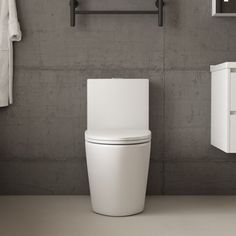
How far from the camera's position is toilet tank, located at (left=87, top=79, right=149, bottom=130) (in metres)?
3.00

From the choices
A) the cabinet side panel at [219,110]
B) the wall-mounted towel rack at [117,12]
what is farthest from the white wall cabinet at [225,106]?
the wall-mounted towel rack at [117,12]

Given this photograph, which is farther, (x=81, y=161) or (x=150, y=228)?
(x=81, y=161)

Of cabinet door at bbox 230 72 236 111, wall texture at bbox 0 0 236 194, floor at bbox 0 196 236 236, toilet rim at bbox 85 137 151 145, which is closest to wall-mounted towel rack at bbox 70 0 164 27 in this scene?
wall texture at bbox 0 0 236 194

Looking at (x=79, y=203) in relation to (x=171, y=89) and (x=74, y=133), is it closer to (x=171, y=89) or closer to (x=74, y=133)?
(x=74, y=133)

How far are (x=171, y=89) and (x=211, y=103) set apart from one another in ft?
1.00

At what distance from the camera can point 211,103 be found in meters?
3.12

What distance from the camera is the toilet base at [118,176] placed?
2.55 m

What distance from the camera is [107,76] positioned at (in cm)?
312

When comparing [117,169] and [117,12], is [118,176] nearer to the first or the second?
[117,169]

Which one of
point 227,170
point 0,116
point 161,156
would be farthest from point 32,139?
point 227,170

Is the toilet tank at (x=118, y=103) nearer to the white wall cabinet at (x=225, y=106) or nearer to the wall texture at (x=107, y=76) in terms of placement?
the wall texture at (x=107, y=76)

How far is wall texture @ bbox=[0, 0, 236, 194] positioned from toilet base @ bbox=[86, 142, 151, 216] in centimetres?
50

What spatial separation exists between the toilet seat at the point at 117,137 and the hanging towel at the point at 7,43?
0.77m

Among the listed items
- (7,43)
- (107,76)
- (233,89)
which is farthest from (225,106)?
(7,43)
